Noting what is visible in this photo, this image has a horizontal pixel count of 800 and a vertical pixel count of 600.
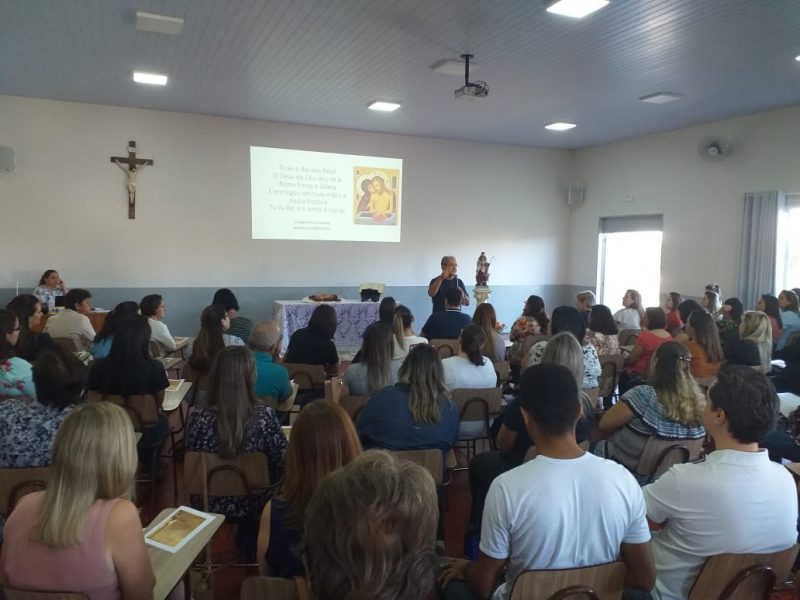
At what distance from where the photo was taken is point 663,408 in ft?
8.57

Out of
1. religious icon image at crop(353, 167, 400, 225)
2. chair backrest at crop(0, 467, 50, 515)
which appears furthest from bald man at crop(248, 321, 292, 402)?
religious icon image at crop(353, 167, 400, 225)

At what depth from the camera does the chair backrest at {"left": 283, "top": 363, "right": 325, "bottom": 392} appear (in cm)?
407

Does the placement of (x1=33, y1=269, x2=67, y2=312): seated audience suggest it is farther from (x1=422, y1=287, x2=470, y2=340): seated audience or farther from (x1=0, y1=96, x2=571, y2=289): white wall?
(x1=422, y1=287, x2=470, y2=340): seated audience

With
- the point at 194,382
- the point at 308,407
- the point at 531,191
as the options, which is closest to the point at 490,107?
the point at 531,191

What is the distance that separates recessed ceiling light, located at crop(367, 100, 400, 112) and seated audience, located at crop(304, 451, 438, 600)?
254 inches

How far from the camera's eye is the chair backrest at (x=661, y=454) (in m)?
2.62

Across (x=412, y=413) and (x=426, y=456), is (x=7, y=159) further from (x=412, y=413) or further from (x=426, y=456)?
(x=426, y=456)

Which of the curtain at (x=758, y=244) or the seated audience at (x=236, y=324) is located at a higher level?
the curtain at (x=758, y=244)

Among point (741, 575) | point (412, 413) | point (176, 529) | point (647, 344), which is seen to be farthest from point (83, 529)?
point (647, 344)

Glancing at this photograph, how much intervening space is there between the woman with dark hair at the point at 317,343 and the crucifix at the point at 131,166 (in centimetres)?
457

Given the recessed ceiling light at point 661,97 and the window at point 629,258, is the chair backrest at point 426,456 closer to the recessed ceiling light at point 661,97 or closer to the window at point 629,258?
the recessed ceiling light at point 661,97

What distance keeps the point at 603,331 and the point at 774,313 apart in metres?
2.25

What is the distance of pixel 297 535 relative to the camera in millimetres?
1660

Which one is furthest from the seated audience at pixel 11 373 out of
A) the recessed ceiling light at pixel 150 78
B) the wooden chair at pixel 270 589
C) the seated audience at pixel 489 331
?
the recessed ceiling light at pixel 150 78
